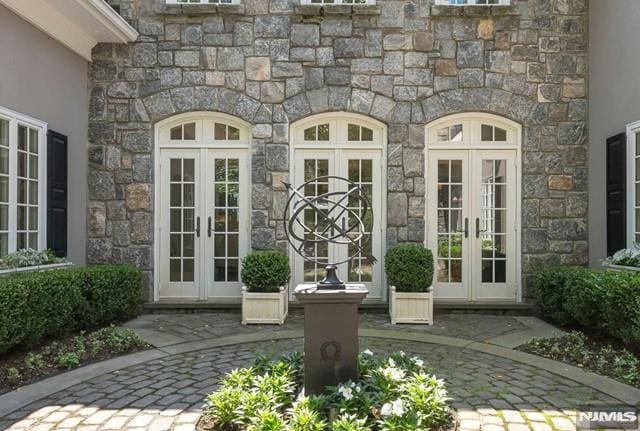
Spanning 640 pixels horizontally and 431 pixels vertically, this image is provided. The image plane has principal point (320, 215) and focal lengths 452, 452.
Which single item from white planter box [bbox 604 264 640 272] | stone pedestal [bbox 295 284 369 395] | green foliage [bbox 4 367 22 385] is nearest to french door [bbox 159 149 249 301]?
green foliage [bbox 4 367 22 385]

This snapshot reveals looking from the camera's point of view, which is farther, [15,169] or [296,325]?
[296,325]

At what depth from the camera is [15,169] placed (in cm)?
465

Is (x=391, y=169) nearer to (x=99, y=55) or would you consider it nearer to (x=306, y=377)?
(x=306, y=377)

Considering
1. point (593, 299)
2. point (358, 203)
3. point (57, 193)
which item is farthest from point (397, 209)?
point (57, 193)

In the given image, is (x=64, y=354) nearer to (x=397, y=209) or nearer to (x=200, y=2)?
(x=397, y=209)

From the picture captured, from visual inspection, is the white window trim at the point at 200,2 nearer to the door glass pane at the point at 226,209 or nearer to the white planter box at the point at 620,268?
the door glass pane at the point at 226,209

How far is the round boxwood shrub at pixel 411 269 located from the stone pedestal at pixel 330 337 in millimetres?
2549

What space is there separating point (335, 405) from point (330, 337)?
39cm

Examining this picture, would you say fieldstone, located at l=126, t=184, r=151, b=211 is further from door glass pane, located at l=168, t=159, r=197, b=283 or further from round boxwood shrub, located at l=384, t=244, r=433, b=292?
round boxwood shrub, located at l=384, t=244, r=433, b=292

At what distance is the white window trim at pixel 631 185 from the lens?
504 centimetres

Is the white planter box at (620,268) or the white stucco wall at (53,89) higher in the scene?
the white stucco wall at (53,89)

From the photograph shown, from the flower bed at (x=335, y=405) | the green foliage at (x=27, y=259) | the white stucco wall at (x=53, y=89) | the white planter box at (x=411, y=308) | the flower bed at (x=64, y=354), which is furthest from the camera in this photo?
the white planter box at (x=411, y=308)

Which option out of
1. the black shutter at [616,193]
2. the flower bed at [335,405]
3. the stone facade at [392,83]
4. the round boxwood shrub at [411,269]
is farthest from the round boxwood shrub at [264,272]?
the black shutter at [616,193]

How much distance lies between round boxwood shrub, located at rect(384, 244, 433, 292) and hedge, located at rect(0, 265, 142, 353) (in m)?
3.18
